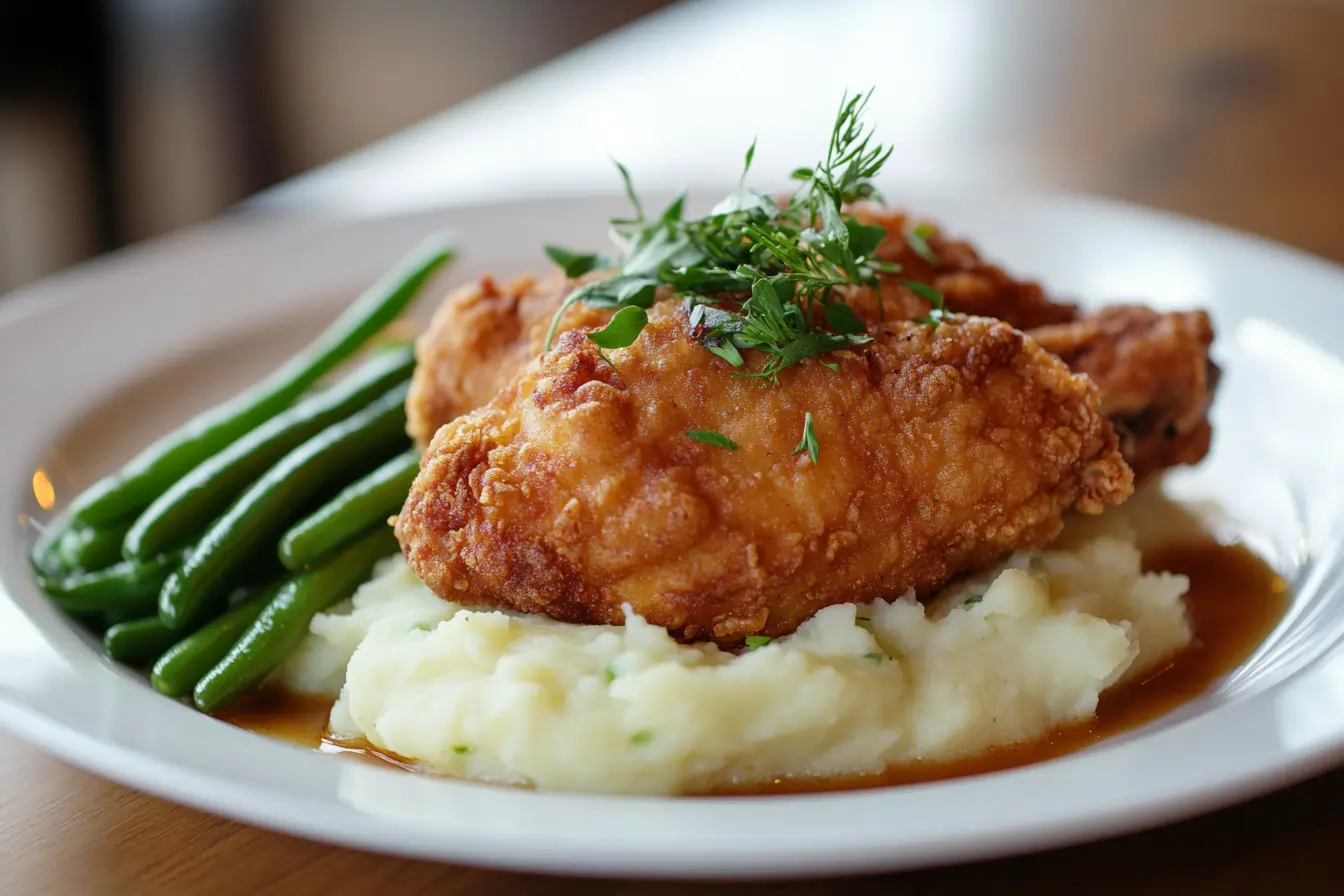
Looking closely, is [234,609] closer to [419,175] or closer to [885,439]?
[885,439]

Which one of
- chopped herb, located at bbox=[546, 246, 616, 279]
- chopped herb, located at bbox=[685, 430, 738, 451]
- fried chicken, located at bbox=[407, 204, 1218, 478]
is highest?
chopped herb, located at bbox=[546, 246, 616, 279]

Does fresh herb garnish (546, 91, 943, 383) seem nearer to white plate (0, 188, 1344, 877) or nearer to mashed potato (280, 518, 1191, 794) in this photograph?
mashed potato (280, 518, 1191, 794)

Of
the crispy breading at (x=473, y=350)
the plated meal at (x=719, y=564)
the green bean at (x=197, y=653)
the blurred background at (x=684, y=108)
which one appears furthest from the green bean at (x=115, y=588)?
the blurred background at (x=684, y=108)

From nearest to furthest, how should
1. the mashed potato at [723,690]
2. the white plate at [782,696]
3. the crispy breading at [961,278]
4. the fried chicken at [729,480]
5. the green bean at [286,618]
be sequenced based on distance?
the white plate at [782,696], the mashed potato at [723,690], the fried chicken at [729,480], the green bean at [286,618], the crispy breading at [961,278]

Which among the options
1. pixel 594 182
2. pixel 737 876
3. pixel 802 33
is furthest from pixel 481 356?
pixel 802 33

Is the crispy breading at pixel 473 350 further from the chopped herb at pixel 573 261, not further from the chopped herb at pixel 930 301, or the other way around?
the chopped herb at pixel 930 301

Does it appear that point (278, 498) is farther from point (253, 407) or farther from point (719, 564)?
point (719, 564)

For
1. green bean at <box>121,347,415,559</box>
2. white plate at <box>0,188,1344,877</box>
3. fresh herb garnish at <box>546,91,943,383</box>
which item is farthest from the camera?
green bean at <box>121,347,415,559</box>

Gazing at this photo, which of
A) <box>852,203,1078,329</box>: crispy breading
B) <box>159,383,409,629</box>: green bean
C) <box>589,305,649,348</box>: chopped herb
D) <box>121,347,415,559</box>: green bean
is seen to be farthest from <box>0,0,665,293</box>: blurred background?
<box>589,305,649,348</box>: chopped herb
